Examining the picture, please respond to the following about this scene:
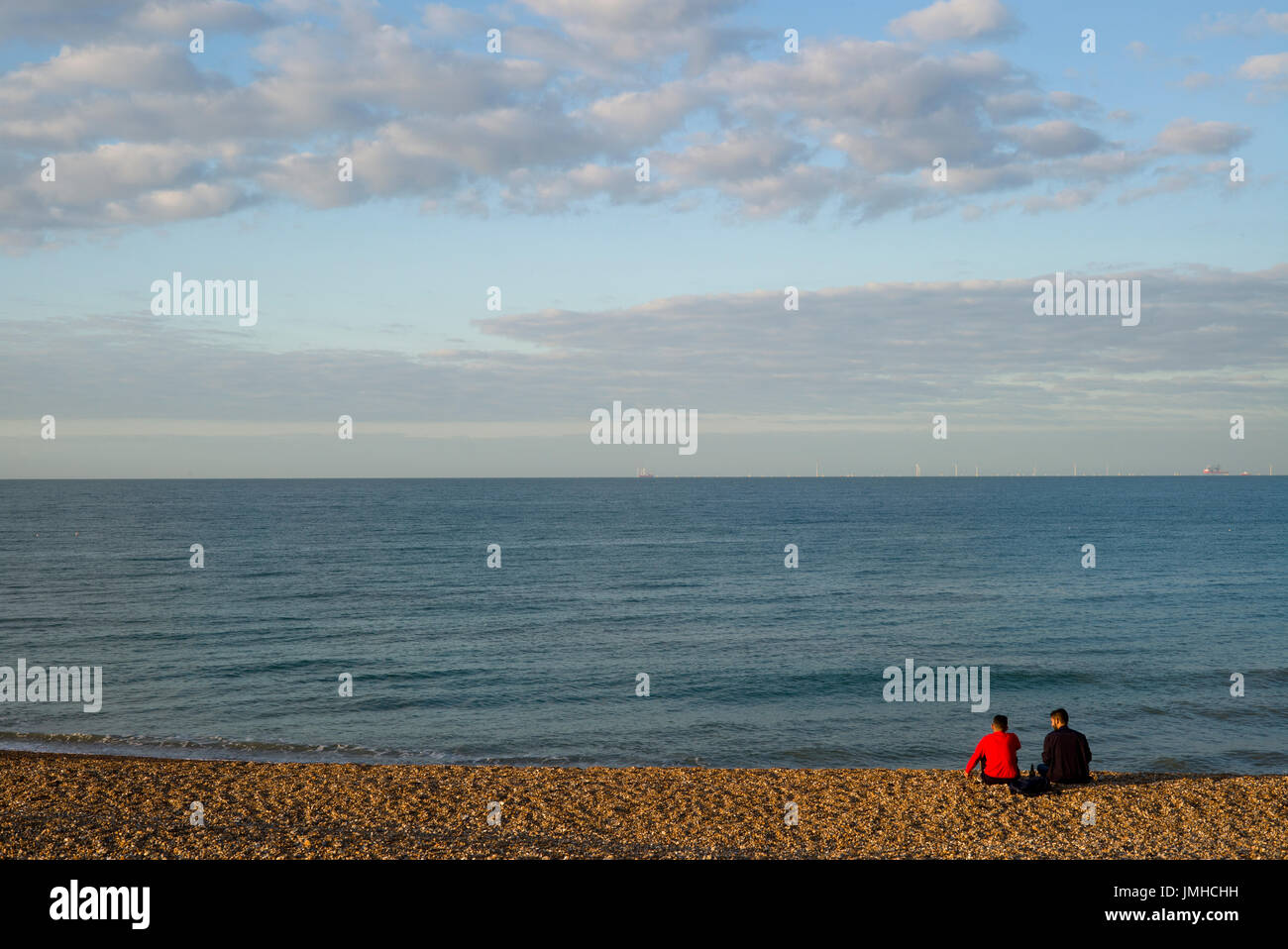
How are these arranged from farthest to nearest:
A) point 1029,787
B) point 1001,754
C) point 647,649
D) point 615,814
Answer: point 647,649, point 1001,754, point 1029,787, point 615,814

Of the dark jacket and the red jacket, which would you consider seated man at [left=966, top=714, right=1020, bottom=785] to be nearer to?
the red jacket

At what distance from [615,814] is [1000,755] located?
6.44 meters

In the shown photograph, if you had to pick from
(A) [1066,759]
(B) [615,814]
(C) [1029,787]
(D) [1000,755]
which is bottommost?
(B) [615,814]

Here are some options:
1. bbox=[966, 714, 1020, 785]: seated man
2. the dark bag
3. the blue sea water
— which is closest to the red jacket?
bbox=[966, 714, 1020, 785]: seated man

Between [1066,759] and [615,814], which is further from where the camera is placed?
[1066,759]

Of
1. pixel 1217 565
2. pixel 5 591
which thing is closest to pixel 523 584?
pixel 5 591

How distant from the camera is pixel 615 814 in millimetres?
14984

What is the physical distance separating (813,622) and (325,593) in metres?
25.8

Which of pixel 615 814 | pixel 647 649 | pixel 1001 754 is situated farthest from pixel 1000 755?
pixel 647 649

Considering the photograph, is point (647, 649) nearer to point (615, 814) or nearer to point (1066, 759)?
point (615, 814)

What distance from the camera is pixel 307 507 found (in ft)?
520

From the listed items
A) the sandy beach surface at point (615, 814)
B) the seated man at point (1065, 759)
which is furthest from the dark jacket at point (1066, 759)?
the sandy beach surface at point (615, 814)

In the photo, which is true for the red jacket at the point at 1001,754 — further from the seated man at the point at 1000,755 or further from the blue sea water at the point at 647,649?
the blue sea water at the point at 647,649
